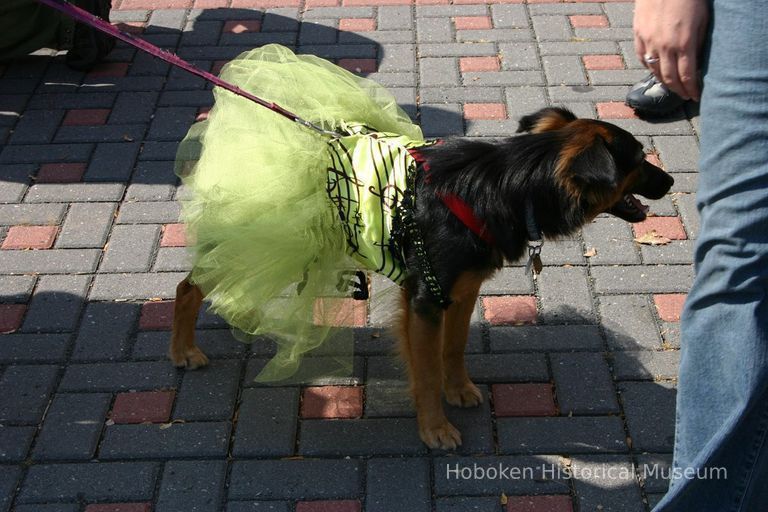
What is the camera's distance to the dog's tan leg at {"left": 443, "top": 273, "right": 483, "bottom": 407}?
11.6 feet

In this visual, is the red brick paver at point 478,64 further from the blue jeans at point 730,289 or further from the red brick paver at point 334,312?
the blue jeans at point 730,289

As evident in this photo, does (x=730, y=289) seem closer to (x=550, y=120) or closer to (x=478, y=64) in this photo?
(x=550, y=120)

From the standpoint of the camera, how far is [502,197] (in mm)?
3080

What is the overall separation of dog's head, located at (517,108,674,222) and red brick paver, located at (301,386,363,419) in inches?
45.5

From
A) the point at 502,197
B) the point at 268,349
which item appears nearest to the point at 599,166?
the point at 502,197

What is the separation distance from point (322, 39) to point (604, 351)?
3.05 metres

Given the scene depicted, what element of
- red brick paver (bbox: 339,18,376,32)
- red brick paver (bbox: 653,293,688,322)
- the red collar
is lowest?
red brick paver (bbox: 339,18,376,32)

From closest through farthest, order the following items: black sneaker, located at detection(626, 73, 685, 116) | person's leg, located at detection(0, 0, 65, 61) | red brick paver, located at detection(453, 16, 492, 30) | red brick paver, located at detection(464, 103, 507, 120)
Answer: black sneaker, located at detection(626, 73, 685, 116) < red brick paver, located at detection(464, 103, 507, 120) < person's leg, located at detection(0, 0, 65, 61) < red brick paver, located at detection(453, 16, 492, 30)

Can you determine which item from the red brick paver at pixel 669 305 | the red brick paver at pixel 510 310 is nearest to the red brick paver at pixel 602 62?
the red brick paver at pixel 669 305

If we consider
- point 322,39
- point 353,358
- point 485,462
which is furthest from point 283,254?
point 322,39

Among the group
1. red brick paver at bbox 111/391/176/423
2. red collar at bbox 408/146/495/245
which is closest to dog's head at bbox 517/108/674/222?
red collar at bbox 408/146/495/245

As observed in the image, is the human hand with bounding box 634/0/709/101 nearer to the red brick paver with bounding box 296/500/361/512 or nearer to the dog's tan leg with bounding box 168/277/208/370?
the red brick paver with bounding box 296/500/361/512

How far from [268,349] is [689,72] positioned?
2.07 metres

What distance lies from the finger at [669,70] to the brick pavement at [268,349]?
4.71 feet
